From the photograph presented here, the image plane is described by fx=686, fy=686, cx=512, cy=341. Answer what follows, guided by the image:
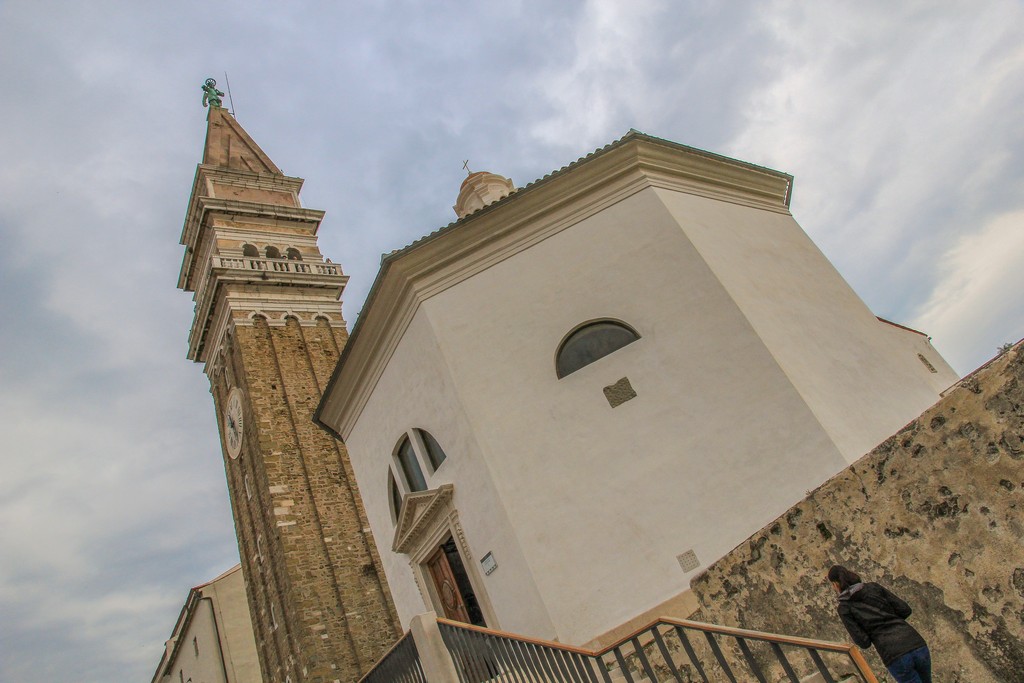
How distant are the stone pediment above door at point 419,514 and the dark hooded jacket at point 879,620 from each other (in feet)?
20.3

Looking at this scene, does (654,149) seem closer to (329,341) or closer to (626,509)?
(626,509)

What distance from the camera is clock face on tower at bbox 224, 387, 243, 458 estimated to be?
21.8m

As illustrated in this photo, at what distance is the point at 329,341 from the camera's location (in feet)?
77.0

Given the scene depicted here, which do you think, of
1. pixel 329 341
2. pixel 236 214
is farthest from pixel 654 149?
pixel 236 214

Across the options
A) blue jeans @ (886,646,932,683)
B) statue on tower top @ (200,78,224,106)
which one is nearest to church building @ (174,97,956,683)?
blue jeans @ (886,646,932,683)

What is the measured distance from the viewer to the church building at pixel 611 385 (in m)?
7.97

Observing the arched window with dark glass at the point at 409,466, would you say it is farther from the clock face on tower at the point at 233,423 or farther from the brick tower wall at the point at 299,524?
the clock face on tower at the point at 233,423

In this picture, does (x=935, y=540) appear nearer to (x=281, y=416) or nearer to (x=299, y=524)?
(x=299, y=524)

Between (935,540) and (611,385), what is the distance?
451 centimetres

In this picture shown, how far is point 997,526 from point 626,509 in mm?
4269

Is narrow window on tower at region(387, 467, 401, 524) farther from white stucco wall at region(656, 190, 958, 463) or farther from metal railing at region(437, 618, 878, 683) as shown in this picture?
white stucco wall at region(656, 190, 958, 463)

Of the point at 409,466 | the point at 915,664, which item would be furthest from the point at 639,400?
the point at 915,664

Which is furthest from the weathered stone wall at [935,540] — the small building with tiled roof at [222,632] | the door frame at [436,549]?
the small building with tiled roof at [222,632]

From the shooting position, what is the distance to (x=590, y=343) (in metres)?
9.27
